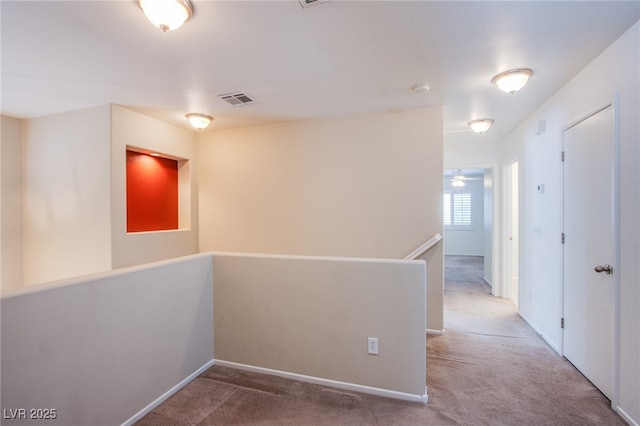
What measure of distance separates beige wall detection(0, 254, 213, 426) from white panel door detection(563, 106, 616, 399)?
10.5 ft

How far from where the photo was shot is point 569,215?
2701 mm

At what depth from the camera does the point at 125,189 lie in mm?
3338

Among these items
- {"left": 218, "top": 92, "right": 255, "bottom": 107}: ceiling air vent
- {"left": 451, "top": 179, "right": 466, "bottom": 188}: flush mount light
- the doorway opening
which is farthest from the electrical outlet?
the doorway opening

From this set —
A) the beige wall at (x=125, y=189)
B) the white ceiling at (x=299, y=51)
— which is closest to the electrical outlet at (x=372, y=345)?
the white ceiling at (x=299, y=51)

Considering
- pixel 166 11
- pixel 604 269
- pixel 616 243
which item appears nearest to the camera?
pixel 166 11

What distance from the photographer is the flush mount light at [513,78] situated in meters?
2.44

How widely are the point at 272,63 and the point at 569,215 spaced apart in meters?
2.98

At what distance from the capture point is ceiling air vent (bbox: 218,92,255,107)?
299cm

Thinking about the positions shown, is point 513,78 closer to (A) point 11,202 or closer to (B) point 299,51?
(B) point 299,51

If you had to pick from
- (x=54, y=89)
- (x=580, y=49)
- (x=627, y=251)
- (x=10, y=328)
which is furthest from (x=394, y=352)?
(x=54, y=89)

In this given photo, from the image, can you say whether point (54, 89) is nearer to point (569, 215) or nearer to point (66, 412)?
point (66, 412)

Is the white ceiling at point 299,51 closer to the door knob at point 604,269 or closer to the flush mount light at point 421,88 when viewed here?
the flush mount light at point 421,88

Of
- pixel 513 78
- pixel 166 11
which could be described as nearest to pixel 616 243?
pixel 513 78

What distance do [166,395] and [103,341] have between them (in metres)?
0.72
